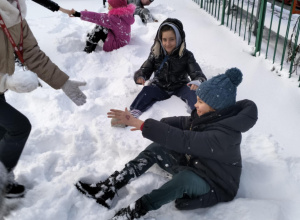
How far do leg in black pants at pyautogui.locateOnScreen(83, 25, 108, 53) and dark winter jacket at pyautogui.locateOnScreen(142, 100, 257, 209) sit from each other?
304 cm

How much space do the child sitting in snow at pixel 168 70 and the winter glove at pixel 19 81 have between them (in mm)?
1295

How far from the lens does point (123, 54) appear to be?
439 cm

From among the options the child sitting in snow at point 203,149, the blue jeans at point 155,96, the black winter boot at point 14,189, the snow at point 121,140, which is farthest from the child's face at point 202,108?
the black winter boot at point 14,189

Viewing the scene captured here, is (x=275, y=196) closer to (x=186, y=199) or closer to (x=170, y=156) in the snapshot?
(x=186, y=199)

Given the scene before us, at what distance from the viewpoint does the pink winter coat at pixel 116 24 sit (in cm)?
440

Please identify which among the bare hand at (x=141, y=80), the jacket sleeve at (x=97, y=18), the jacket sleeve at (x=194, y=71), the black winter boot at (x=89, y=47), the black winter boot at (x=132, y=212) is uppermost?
the jacket sleeve at (x=97, y=18)

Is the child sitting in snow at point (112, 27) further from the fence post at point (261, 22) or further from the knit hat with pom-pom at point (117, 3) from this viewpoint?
the fence post at point (261, 22)

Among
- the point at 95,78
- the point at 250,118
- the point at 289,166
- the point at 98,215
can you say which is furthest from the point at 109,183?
the point at 95,78

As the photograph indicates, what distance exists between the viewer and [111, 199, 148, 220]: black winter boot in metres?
1.76

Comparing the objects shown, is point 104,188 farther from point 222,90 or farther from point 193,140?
point 222,90

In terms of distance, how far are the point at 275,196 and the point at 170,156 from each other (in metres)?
0.75

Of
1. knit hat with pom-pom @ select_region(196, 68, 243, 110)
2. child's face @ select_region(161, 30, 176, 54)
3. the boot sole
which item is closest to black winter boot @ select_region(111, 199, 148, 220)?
the boot sole

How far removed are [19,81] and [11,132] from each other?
16.4 inches

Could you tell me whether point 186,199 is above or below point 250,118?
below
